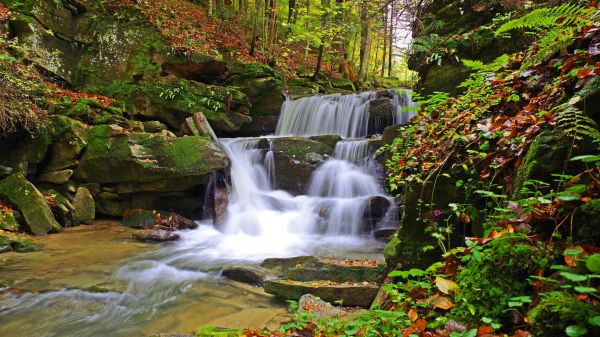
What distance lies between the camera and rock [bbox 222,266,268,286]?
553cm

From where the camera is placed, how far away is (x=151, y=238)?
26.0ft

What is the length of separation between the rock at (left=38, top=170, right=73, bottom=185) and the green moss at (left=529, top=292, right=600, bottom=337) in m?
10.2

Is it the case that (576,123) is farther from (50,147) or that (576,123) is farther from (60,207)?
(50,147)

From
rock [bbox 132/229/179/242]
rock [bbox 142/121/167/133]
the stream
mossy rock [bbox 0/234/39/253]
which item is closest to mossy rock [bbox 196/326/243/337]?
the stream

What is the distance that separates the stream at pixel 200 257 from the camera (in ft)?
14.5

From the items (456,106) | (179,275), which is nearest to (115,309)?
(179,275)

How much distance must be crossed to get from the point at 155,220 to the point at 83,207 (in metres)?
1.79

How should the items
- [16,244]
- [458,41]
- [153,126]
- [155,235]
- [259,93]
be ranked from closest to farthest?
[16,244], [458,41], [155,235], [153,126], [259,93]

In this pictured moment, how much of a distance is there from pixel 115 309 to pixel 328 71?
19.0m

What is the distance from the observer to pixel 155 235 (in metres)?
7.98

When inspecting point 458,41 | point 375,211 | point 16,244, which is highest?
point 458,41

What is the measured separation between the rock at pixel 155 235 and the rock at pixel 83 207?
5.73ft

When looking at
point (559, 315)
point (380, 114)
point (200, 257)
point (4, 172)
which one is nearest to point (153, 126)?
point (4, 172)

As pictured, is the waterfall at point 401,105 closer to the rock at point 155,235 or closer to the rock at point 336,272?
the rock at point 155,235
